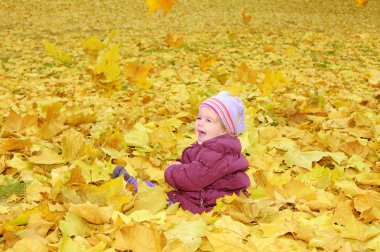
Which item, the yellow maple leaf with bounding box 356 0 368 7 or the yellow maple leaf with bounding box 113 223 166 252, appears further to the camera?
the yellow maple leaf with bounding box 356 0 368 7

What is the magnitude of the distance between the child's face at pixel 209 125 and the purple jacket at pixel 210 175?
49 mm

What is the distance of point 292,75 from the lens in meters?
6.36

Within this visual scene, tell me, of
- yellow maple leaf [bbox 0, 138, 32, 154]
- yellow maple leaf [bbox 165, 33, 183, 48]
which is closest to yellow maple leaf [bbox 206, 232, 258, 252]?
yellow maple leaf [bbox 0, 138, 32, 154]

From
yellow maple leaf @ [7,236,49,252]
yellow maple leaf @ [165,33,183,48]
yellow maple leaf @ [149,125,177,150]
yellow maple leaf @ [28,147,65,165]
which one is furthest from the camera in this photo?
yellow maple leaf @ [165,33,183,48]

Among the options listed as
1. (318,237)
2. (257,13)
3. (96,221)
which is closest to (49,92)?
(96,221)

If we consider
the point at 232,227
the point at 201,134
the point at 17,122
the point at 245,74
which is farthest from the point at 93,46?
the point at 232,227

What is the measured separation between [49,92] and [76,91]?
1.05 feet

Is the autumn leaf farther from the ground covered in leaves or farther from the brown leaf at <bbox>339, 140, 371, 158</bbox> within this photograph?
the brown leaf at <bbox>339, 140, 371, 158</bbox>

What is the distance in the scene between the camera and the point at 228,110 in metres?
2.59

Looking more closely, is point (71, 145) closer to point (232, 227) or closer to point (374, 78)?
point (232, 227)

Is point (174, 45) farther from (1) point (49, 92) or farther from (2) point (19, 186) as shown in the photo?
(2) point (19, 186)

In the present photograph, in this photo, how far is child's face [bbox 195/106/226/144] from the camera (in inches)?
103

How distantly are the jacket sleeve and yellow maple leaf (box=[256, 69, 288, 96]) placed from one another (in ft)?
8.91

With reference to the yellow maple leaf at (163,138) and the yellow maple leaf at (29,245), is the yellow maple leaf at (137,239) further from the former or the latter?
the yellow maple leaf at (163,138)
